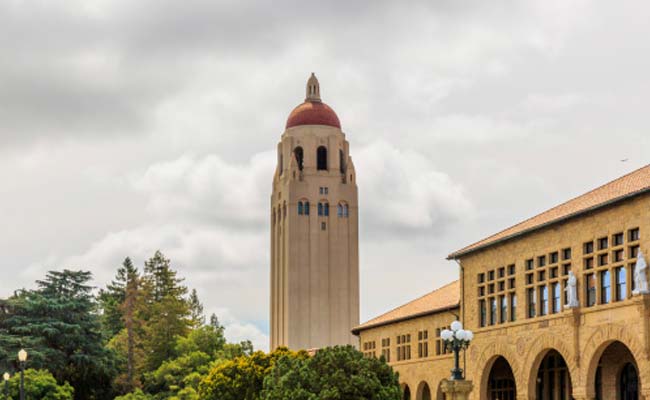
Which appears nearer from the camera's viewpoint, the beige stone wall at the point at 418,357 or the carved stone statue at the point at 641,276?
the carved stone statue at the point at 641,276

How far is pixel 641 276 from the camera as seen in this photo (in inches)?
1593

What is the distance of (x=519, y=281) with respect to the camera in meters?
51.5

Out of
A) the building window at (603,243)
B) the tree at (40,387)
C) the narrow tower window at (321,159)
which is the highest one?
the narrow tower window at (321,159)

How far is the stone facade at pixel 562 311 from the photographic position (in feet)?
139

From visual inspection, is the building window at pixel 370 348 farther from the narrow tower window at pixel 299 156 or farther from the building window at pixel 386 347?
the narrow tower window at pixel 299 156

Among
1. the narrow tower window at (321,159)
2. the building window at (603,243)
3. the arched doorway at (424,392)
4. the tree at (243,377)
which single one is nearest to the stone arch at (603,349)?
the building window at (603,243)

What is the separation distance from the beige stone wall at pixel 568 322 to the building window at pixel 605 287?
27 cm

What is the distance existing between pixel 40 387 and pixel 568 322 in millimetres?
43586

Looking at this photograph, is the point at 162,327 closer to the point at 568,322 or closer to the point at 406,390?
the point at 406,390

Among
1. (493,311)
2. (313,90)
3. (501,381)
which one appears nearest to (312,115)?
(313,90)

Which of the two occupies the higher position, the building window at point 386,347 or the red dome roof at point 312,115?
the red dome roof at point 312,115

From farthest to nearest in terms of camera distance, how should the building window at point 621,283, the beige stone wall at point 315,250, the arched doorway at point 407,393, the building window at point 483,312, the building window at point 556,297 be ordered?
the beige stone wall at point 315,250, the arched doorway at point 407,393, the building window at point 483,312, the building window at point 556,297, the building window at point 621,283

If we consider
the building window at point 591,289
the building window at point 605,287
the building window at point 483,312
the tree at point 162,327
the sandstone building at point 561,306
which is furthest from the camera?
the tree at point 162,327

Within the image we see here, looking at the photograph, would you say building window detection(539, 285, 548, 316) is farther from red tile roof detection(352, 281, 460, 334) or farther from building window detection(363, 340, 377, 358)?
building window detection(363, 340, 377, 358)
